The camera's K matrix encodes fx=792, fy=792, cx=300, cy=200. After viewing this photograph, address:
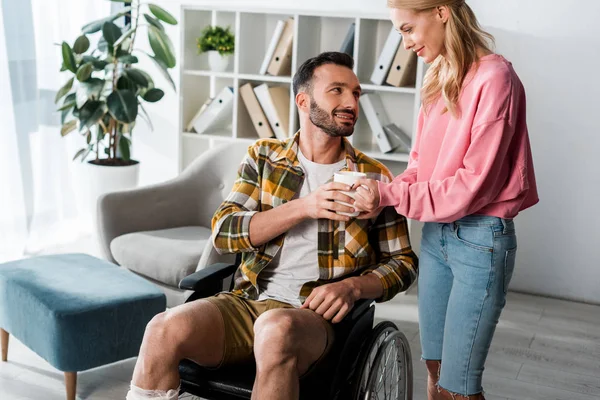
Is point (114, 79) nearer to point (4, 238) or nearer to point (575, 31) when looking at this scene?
point (4, 238)

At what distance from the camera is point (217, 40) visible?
161 inches

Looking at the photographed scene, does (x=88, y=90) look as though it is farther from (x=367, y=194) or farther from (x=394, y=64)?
(x=367, y=194)

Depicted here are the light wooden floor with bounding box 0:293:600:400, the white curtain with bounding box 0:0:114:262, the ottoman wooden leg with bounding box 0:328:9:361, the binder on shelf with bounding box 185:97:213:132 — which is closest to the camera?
the light wooden floor with bounding box 0:293:600:400

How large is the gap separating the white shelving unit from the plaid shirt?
166 cm

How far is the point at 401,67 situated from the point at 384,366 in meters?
1.97

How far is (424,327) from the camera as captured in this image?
6.64 ft

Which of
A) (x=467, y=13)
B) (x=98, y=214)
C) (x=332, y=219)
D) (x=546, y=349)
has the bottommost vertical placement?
(x=546, y=349)

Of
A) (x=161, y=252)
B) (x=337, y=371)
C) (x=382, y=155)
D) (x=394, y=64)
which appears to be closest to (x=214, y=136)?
(x=382, y=155)

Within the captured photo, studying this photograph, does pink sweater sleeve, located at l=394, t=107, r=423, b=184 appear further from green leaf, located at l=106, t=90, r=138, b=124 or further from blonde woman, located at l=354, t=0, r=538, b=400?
green leaf, located at l=106, t=90, r=138, b=124

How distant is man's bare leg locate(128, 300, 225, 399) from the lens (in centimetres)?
187

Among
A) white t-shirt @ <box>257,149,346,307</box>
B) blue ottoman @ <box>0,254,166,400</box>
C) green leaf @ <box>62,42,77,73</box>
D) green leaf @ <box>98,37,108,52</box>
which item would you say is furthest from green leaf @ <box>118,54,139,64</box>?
white t-shirt @ <box>257,149,346,307</box>

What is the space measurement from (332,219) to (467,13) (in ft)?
1.97

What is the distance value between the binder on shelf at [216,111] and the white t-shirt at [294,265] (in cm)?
207

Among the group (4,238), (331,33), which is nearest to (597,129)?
(331,33)
